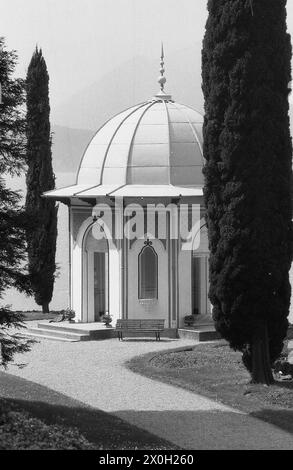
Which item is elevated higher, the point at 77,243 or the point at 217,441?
the point at 77,243

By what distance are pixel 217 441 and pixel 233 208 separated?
20.6 feet

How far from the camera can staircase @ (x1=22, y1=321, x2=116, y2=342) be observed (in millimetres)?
30203

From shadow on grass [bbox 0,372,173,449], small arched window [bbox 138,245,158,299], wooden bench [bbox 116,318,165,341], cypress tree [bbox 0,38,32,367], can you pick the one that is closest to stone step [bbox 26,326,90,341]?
wooden bench [bbox 116,318,165,341]

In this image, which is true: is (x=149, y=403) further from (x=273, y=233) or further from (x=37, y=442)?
(x=37, y=442)

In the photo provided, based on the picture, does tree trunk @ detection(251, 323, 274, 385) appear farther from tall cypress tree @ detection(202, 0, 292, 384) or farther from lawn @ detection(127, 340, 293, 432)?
lawn @ detection(127, 340, 293, 432)

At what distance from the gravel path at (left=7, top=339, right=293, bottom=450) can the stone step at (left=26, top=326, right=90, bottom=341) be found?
31.2 inches

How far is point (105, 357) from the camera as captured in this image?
26484mm

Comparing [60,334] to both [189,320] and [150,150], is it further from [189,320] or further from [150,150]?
[150,150]

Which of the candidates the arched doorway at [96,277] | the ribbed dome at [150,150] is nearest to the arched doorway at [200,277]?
the ribbed dome at [150,150]

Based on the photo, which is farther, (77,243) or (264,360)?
(77,243)

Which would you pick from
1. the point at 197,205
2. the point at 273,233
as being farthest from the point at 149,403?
the point at 197,205

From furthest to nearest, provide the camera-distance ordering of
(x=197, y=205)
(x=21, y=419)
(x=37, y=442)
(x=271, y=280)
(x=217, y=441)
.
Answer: (x=197, y=205) < (x=271, y=280) < (x=217, y=441) < (x=21, y=419) < (x=37, y=442)

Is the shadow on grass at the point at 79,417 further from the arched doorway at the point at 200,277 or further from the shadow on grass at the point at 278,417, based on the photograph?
the arched doorway at the point at 200,277

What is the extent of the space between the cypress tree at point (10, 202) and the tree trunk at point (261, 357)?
6.20m
